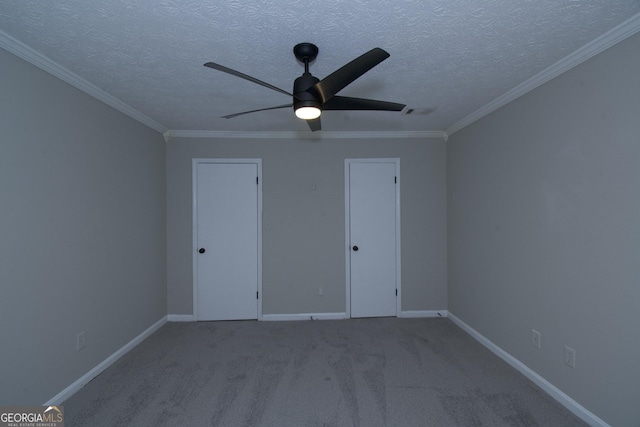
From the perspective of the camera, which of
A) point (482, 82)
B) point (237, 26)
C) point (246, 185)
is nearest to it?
point (237, 26)

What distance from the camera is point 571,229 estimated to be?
1977 millimetres

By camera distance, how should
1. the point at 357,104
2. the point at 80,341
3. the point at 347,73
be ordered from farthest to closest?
1. the point at 80,341
2. the point at 357,104
3. the point at 347,73

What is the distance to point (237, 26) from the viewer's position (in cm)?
159

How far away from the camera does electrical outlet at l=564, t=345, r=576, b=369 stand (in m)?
1.95

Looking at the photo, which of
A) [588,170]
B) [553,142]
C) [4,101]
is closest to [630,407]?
[588,170]

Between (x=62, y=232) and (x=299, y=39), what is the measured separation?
7.38ft

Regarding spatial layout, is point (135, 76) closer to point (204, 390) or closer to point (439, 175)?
point (204, 390)

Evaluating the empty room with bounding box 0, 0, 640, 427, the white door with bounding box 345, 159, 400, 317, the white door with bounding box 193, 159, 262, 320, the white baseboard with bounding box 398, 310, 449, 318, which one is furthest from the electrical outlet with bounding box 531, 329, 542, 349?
the white door with bounding box 193, 159, 262, 320

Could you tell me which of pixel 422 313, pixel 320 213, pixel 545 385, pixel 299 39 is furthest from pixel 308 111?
pixel 422 313

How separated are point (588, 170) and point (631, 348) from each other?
1.11 metres

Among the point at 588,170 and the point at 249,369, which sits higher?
the point at 588,170

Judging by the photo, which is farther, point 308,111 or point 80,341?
point 80,341

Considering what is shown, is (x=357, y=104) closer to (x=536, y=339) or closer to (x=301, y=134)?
(x=301, y=134)

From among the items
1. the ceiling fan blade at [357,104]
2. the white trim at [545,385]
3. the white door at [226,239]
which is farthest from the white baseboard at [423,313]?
the ceiling fan blade at [357,104]
